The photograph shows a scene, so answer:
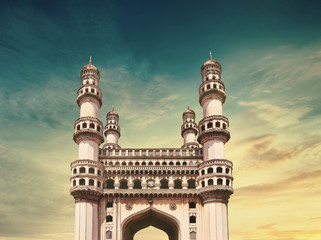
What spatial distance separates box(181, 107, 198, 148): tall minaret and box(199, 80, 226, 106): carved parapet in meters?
17.7

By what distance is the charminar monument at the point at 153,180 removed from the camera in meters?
54.2

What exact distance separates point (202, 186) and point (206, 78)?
2171 cm

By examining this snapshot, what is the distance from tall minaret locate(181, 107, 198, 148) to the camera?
3140 inches

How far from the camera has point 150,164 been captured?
60.4m

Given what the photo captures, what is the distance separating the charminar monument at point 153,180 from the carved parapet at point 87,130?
0.58 feet

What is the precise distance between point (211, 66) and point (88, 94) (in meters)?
25.1

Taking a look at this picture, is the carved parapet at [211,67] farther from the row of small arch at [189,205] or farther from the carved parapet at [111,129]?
the carved parapet at [111,129]

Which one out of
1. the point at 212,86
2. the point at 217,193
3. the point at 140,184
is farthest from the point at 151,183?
the point at 212,86

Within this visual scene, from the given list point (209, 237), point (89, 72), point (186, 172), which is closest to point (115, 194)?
point (186, 172)

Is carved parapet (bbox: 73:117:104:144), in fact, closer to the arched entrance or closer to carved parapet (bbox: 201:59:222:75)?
the arched entrance

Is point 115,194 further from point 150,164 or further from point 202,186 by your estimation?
point 202,186

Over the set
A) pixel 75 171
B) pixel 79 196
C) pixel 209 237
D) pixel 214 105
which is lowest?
pixel 209 237

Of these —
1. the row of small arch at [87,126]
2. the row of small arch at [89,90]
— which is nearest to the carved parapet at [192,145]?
the row of small arch at [87,126]

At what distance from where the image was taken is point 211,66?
6500 centimetres
